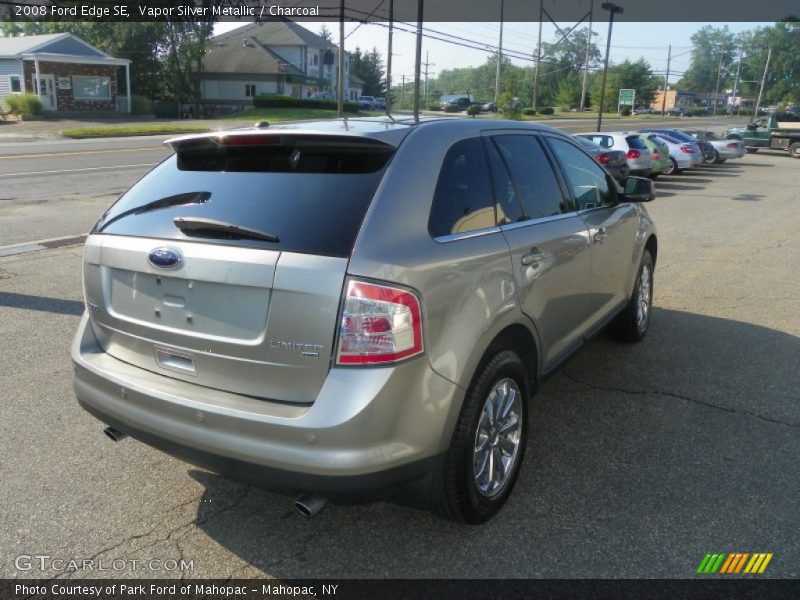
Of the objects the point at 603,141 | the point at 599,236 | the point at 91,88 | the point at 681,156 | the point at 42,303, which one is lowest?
the point at 42,303

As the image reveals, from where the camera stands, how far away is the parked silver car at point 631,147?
18.7 metres

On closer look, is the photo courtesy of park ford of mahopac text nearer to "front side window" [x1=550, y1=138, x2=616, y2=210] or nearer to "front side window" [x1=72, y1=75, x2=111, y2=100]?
"front side window" [x1=550, y1=138, x2=616, y2=210]

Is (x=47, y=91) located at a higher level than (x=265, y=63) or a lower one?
lower

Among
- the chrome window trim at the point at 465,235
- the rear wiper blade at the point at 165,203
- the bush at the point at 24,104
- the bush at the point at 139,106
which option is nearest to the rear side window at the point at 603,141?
the chrome window trim at the point at 465,235

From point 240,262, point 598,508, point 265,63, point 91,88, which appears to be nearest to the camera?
point 240,262

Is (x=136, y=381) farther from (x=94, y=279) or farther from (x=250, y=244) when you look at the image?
(x=250, y=244)

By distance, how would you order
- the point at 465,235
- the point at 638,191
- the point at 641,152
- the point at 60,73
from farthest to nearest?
the point at 60,73, the point at 641,152, the point at 638,191, the point at 465,235

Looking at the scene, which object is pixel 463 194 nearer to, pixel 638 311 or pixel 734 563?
pixel 734 563

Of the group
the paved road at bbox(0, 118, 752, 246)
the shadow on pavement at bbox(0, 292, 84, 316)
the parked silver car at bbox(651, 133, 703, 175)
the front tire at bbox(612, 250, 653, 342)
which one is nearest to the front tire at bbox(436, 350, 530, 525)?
the front tire at bbox(612, 250, 653, 342)

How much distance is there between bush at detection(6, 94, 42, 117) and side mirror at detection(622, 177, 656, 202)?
42833 millimetres

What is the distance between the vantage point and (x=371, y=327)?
97.8 inches

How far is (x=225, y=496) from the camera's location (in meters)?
3.35

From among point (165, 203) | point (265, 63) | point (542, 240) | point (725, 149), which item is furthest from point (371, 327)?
point (265, 63)

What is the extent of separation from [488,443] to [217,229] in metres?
1.52
